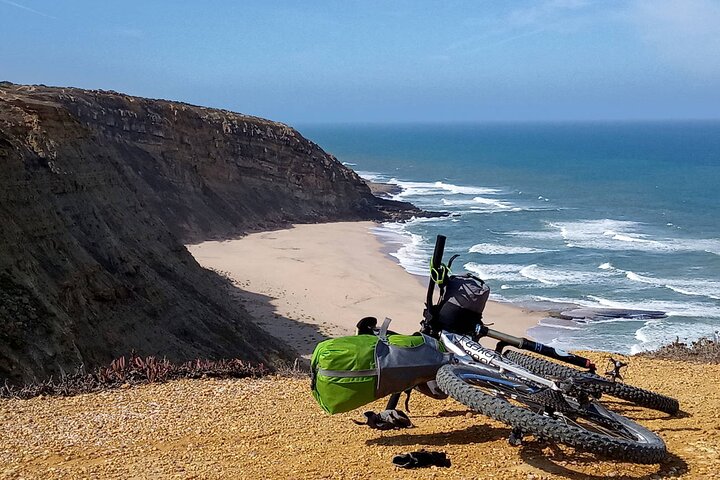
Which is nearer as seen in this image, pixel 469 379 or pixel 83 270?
pixel 469 379

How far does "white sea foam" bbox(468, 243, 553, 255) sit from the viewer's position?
4525 cm

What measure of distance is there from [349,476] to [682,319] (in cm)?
2725

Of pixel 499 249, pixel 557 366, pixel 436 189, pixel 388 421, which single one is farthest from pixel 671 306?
pixel 436 189

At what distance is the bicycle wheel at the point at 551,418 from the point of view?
4988 millimetres

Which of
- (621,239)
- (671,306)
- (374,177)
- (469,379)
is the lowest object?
(671,306)

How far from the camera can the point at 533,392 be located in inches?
225

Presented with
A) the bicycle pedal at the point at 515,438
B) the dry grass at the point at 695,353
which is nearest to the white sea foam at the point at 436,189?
the dry grass at the point at 695,353

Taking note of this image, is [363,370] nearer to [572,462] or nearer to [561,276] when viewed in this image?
[572,462]

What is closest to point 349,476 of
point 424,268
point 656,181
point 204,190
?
point 424,268

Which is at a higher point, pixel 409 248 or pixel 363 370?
pixel 363 370

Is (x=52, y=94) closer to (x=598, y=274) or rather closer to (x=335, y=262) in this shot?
(x=335, y=262)

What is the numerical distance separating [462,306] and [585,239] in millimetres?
45376

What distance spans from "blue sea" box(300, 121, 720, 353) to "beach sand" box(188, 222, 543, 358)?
6.87ft

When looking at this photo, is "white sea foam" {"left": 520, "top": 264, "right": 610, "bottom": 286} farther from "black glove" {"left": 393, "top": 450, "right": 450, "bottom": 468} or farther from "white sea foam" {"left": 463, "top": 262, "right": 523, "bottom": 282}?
"black glove" {"left": 393, "top": 450, "right": 450, "bottom": 468}
